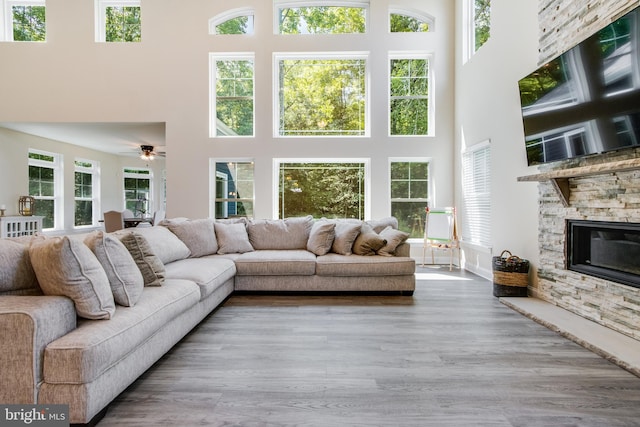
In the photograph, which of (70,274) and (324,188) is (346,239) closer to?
(324,188)

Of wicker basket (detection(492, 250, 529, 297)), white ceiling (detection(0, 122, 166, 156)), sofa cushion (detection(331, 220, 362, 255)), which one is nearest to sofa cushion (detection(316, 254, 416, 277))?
sofa cushion (detection(331, 220, 362, 255))

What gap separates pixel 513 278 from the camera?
3639mm

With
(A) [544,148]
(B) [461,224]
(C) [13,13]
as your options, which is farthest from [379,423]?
(C) [13,13]

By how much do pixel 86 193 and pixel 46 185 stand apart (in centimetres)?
109

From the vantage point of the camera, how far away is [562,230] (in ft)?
10.6

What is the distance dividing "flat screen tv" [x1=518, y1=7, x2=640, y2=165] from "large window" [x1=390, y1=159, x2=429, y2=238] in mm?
2575

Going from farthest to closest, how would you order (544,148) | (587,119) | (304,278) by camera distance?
(304,278), (544,148), (587,119)

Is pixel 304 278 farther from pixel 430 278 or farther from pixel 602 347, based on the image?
pixel 602 347

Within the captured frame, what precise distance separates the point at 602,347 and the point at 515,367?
0.74 metres

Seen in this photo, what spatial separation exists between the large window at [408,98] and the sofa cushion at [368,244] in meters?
2.70

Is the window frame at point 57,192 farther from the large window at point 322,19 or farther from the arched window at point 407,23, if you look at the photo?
the arched window at point 407,23

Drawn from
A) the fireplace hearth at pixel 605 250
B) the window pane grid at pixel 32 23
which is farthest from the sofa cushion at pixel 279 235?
the window pane grid at pixel 32 23

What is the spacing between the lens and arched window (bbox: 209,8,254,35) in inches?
233

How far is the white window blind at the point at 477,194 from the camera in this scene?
15.6 ft
